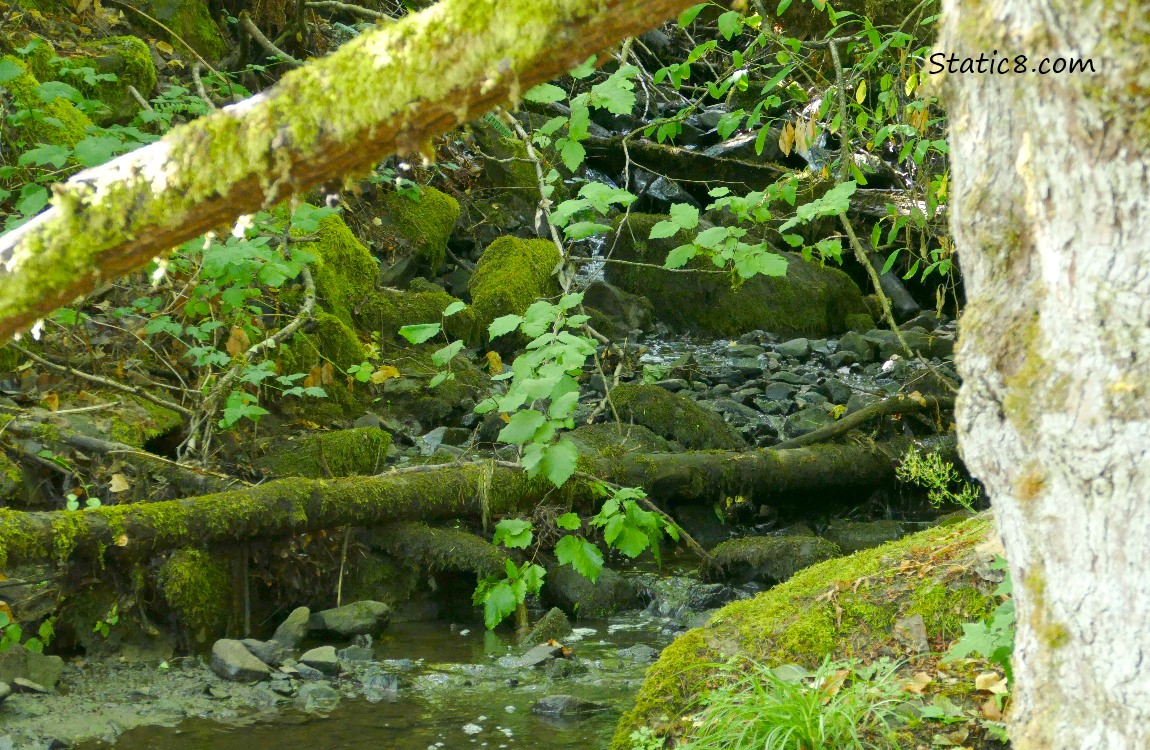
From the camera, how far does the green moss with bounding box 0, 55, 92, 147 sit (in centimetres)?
558

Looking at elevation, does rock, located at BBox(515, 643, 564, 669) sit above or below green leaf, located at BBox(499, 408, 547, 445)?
below

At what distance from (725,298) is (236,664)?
8.29 metres

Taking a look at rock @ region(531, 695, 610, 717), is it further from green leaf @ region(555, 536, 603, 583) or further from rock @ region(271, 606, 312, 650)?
rock @ region(271, 606, 312, 650)

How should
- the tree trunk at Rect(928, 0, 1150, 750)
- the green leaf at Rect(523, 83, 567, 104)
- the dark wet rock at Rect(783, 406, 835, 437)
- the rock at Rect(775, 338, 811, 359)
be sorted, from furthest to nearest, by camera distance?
the rock at Rect(775, 338, 811, 359) → the dark wet rock at Rect(783, 406, 835, 437) → the green leaf at Rect(523, 83, 567, 104) → the tree trunk at Rect(928, 0, 1150, 750)

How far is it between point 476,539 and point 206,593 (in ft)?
4.63

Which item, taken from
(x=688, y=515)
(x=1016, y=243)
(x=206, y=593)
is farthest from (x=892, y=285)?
(x=1016, y=243)

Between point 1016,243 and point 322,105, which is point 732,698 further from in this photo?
point 322,105

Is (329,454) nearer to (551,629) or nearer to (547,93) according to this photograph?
(551,629)

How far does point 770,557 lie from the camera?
587cm

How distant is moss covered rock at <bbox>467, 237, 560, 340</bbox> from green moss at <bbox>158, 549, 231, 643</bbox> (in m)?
4.26

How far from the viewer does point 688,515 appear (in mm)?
6680

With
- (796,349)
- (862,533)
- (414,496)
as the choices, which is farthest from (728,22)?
(796,349)

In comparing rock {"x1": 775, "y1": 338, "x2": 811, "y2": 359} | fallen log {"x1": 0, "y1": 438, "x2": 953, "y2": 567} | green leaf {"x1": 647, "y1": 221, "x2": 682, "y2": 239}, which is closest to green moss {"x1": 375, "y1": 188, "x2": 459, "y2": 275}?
rock {"x1": 775, "y1": 338, "x2": 811, "y2": 359}

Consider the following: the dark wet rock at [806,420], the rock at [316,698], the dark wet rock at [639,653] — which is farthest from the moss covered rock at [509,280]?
the rock at [316,698]
